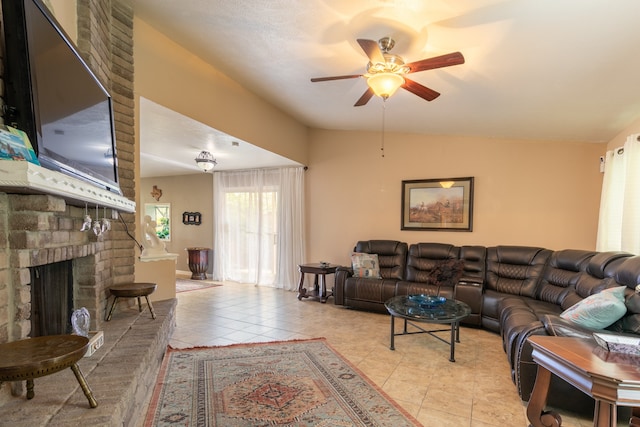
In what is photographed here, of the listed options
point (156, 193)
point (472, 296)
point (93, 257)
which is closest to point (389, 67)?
point (93, 257)

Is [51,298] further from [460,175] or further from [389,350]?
[460,175]

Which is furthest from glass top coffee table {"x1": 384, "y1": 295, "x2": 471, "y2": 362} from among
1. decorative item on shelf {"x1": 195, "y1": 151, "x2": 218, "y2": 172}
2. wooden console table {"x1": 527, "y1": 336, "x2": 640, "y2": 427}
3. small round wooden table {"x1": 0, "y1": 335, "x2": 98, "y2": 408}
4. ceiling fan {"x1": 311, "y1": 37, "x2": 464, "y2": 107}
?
decorative item on shelf {"x1": 195, "y1": 151, "x2": 218, "y2": 172}

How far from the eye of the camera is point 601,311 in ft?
7.09

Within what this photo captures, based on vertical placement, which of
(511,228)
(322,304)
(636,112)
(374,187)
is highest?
(636,112)

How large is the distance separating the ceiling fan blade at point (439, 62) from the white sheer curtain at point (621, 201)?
244 cm

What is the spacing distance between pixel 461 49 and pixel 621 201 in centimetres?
269

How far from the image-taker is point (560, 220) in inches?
168

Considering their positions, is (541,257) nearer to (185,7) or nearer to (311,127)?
(311,127)

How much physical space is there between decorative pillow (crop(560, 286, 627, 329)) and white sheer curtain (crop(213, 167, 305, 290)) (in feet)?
13.9

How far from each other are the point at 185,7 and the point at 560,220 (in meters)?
4.99

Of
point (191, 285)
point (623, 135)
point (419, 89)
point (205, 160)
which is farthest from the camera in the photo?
point (191, 285)

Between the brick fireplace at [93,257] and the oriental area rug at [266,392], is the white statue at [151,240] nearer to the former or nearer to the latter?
the brick fireplace at [93,257]

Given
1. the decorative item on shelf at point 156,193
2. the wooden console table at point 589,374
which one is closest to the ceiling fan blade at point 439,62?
the wooden console table at point 589,374

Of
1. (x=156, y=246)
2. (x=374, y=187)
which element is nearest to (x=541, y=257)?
(x=374, y=187)
